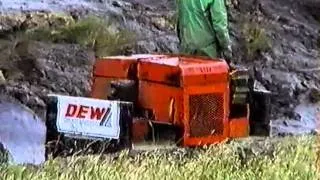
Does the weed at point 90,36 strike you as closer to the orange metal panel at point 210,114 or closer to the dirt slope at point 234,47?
the dirt slope at point 234,47

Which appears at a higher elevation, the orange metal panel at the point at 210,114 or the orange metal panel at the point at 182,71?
the orange metal panel at the point at 182,71

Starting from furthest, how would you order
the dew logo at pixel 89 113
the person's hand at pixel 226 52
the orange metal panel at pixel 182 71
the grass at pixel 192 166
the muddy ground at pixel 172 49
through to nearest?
1. the muddy ground at pixel 172 49
2. the person's hand at pixel 226 52
3. the orange metal panel at pixel 182 71
4. the dew logo at pixel 89 113
5. the grass at pixel 192 166

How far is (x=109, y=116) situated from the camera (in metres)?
10.0

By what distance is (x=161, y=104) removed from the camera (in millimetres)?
10664

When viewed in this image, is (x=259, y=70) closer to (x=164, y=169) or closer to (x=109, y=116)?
(x=109, y=116)

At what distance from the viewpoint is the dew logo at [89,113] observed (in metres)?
9.99

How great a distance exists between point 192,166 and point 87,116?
1440 mm

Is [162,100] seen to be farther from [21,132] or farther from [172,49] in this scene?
[172,49]

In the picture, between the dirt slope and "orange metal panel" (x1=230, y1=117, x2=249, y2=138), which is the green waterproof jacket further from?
the dirt slope

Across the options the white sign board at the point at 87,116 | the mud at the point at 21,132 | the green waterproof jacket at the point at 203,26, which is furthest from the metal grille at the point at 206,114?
the mud at the point at 21,132

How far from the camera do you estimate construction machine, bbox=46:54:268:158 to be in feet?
33.0

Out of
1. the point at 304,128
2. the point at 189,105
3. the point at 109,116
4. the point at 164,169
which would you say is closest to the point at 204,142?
the point at 189,105

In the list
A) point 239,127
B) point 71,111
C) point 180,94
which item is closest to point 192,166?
point 71,111

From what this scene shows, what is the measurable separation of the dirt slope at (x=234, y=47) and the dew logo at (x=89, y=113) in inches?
167
